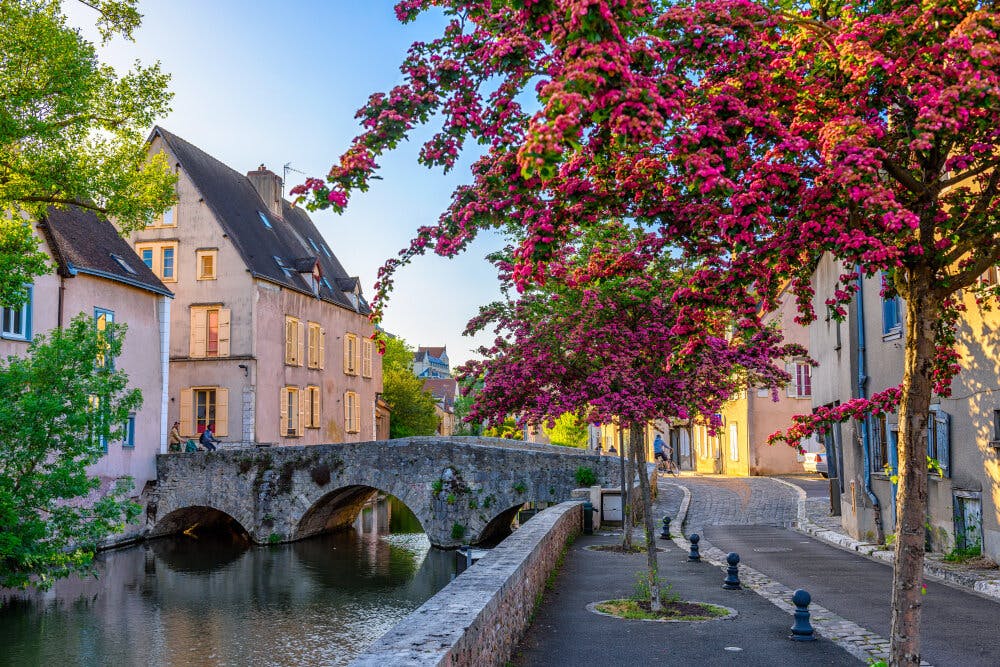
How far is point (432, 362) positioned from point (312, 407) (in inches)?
3935

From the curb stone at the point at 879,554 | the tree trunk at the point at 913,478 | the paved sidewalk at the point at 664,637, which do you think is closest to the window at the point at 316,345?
the curb stone at the point at 879,554

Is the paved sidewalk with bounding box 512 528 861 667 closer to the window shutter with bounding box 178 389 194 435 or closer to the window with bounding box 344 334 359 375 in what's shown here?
the window shutter with bounding box 178 389 194 435

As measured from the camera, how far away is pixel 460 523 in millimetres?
27438

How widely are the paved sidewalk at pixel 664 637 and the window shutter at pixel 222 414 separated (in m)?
22.0

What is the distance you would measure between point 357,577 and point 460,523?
5187 millimetres

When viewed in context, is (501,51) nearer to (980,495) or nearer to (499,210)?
(499,210)

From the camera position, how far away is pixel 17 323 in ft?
70.7

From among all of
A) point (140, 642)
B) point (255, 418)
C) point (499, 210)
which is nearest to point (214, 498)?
point (255, 418)

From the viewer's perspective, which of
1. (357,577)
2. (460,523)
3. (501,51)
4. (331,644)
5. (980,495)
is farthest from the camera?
(460,523)

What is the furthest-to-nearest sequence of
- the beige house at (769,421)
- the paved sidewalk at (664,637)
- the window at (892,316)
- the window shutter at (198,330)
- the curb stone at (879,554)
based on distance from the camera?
the beige house at (769,421), the window shutter at (198,330), the window at (892,316), the curb stone at (879,554), the paved sidewalk at (664,637)

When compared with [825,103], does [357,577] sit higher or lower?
lower

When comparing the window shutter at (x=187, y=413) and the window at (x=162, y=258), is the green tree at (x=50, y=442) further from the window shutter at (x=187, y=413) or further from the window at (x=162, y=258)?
the window at (x=162, y=258)

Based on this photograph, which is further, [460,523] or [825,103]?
[460,523]

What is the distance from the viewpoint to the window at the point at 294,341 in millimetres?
34438
